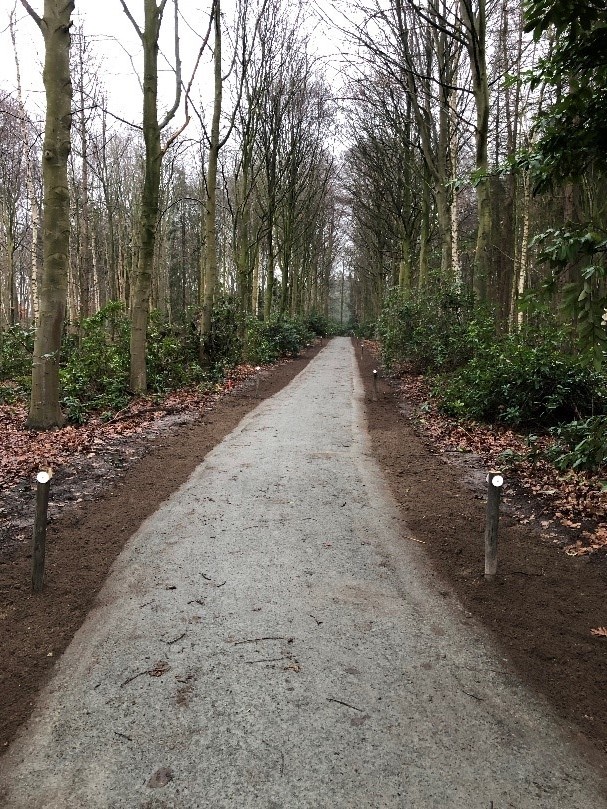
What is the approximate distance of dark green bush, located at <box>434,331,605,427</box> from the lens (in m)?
8.22

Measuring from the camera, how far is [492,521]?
4410mm

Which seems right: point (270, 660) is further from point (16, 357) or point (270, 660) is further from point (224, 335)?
point (224, 335)

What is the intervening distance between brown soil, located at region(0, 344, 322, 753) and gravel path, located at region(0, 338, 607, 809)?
15cm

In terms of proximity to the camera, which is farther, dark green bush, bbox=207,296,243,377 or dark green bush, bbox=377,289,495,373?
dark green bush, bbox=207,296,243,377

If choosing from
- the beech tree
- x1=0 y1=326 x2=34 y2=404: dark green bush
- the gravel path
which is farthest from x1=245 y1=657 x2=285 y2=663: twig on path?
x1=0 y1=326 x2=34 y2=404: dark green bush

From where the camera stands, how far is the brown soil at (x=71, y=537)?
3.37 metres

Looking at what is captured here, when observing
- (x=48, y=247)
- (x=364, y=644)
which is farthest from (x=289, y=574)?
(x=48, y=247)

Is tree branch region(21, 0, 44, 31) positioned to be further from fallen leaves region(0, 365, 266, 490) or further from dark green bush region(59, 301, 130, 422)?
fallen leaves region(0, 365, 266, 490)

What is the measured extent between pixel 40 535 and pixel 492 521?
11.8ft


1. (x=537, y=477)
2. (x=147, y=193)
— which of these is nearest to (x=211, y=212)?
(x=147, y=193)

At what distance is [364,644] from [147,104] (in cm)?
1179

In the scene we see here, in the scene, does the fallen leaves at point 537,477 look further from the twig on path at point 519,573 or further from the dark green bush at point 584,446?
the twig on path at point 519,573

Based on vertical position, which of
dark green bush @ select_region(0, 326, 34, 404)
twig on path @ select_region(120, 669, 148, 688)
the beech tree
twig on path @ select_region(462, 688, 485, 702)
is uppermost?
the beech tree

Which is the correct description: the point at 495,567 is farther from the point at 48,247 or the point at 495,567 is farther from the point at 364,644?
the point at 48,247
